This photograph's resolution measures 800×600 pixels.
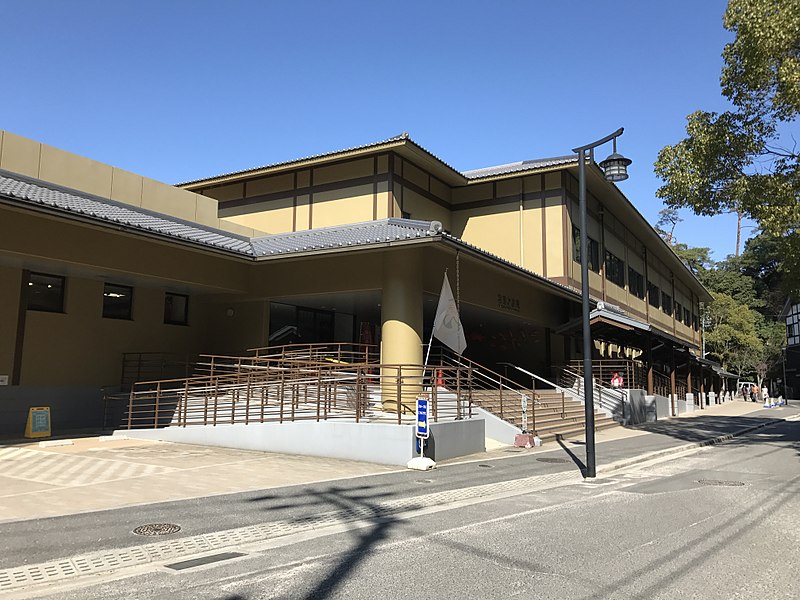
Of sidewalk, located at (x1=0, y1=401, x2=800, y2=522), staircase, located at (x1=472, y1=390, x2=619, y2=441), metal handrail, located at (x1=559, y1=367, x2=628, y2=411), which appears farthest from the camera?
metal handrail, located at (x1=559, y1=367, x2=628, y2=411)

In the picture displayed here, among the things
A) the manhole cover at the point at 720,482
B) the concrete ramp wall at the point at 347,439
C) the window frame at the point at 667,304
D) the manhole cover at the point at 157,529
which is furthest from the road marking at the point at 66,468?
the window frame at the point at 667,304

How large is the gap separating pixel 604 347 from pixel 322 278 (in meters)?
20.8

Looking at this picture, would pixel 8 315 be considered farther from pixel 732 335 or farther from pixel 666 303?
pixel 732 335

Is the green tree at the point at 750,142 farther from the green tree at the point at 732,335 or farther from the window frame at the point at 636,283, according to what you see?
the green tree at the point at 732,335

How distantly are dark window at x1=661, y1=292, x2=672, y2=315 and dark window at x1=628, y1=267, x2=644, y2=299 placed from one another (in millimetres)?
8053

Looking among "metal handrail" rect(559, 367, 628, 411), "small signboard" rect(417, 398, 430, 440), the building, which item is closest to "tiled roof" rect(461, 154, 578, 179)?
the building

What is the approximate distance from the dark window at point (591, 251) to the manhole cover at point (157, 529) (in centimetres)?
2257

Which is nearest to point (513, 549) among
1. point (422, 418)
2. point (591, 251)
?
point (422, 418)

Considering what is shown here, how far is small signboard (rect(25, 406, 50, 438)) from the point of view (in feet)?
49.6

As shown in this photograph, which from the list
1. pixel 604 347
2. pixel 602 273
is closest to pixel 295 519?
pixel 602 273

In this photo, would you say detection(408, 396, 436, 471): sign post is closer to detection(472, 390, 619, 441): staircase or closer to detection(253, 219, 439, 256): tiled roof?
detection(253, 219, 439, 256): tiled roof

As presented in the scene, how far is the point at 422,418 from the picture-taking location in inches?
483

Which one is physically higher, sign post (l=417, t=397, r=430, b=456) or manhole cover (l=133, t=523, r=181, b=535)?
sign post (l=417, t=397, r=430, b=456)

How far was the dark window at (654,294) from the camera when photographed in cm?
4249
